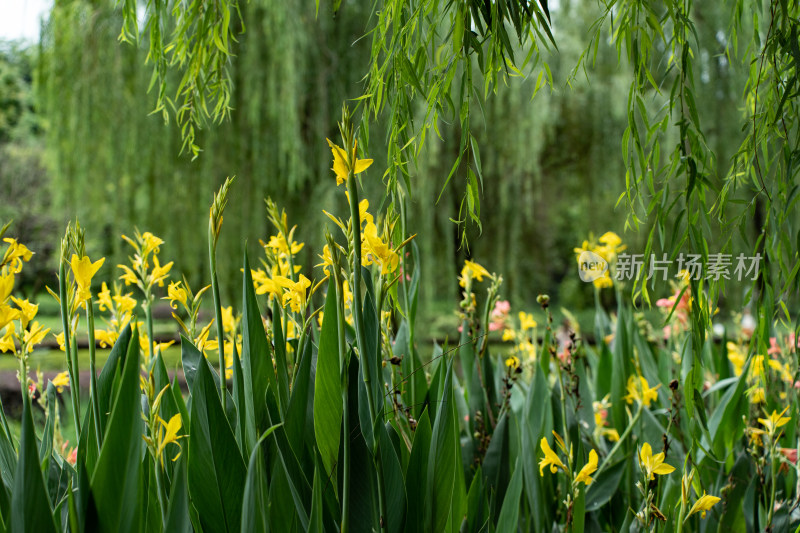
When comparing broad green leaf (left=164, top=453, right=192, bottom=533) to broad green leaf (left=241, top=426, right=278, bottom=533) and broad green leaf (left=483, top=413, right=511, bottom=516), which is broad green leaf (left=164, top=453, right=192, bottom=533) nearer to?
broad green leaf (left=241, top=426, right=278, bottom=533)

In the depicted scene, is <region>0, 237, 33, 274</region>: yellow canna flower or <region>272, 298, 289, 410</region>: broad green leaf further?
<region>272, 298, 289, 410</region>: broad green leaf

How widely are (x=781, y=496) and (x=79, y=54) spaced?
13.8ft

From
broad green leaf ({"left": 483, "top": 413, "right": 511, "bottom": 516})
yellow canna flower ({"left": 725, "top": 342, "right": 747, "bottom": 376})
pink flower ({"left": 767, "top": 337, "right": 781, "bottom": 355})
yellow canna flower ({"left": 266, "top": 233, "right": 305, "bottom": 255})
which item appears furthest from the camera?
yellow canna flower ({"left": 725, "top": 342, "right": 747, "bottom": 376})

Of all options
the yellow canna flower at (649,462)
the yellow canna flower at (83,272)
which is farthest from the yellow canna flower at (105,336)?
the yellow canna flower at (649,462)

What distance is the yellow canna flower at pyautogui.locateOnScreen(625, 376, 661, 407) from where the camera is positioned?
144 cm

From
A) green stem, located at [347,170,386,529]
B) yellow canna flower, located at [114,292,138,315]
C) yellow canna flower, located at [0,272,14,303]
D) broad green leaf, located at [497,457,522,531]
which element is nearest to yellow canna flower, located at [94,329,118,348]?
yellow canna flower, located at [114,292,138,315]

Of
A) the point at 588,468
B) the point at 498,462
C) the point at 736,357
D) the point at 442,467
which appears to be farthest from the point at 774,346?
the point at 442,467

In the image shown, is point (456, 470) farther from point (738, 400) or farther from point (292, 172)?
point (292, 172)

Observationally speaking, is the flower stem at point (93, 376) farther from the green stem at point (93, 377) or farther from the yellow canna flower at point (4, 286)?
the yellow canna flower at point (4, 286)

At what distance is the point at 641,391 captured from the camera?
62.5 inches

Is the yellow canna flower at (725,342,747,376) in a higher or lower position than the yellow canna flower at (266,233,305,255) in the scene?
lower

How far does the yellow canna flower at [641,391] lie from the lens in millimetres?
1442

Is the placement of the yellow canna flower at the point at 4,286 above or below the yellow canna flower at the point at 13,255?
below

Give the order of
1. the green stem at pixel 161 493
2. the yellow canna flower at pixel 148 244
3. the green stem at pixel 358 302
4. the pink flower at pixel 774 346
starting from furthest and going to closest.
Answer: the pink flower at pixel 774 346 < the yellow canna flower at pixel 148 244 < the green stem at pixel 161 493 < the green stem at pixel 358 302
